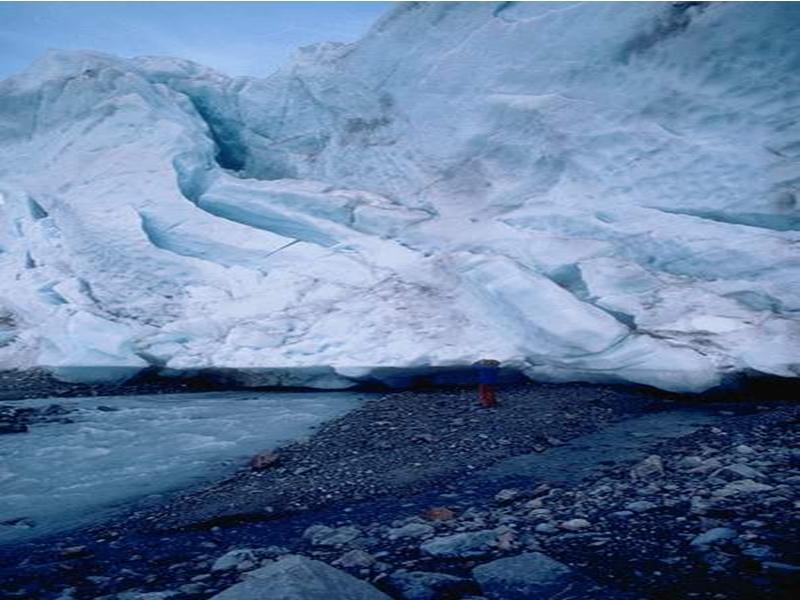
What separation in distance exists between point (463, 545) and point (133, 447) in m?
3.00

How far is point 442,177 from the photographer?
25.0 ft

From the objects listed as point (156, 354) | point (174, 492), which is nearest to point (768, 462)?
point (174, 492)

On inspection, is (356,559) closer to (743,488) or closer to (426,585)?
(426,585)

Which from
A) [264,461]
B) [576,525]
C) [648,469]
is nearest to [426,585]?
[576,525]

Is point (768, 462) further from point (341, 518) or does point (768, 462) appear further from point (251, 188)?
point (251, 188)

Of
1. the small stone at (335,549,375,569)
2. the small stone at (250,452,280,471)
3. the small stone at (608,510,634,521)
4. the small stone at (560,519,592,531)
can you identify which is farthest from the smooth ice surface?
the small stone at (608,510,634,521)

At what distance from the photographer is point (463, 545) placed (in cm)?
232

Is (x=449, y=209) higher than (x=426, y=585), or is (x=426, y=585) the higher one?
(x=449, y=209)

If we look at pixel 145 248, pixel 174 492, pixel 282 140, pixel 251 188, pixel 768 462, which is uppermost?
pixel 282 140

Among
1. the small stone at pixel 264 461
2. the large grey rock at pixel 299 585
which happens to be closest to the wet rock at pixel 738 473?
the large grey rock at pixel 299 585

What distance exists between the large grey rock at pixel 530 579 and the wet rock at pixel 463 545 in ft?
0.46

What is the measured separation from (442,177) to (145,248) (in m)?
3.99

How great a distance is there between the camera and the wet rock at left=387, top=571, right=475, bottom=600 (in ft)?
6.53

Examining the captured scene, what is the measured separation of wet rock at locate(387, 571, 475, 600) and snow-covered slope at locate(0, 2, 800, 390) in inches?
127
